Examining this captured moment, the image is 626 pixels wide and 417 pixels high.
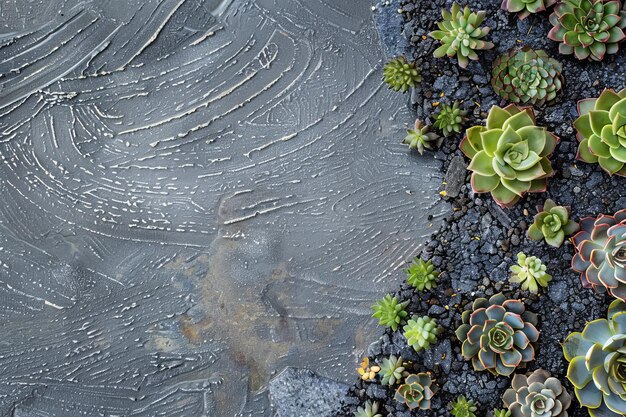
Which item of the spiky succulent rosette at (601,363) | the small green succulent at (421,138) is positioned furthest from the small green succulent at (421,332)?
the small green succulent at (421,138)

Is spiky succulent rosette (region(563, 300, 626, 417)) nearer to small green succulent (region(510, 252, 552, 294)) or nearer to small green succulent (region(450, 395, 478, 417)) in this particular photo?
small green succulent (region(510, 252, 552, 294))

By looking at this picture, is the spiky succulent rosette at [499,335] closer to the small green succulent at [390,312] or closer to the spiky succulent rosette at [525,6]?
the small green succulent at [390,312]

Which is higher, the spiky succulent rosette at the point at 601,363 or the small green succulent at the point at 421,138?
the small green succulent at the point at 421,138

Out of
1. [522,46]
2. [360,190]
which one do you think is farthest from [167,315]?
[522,46]

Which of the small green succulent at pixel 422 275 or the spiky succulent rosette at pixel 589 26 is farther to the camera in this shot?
the small green succulent at pixel 422 275

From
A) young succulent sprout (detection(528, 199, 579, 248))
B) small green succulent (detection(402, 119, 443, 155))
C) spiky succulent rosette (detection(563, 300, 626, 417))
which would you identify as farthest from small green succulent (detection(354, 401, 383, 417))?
small green succulent (detection(402, 119, 443, 155))
